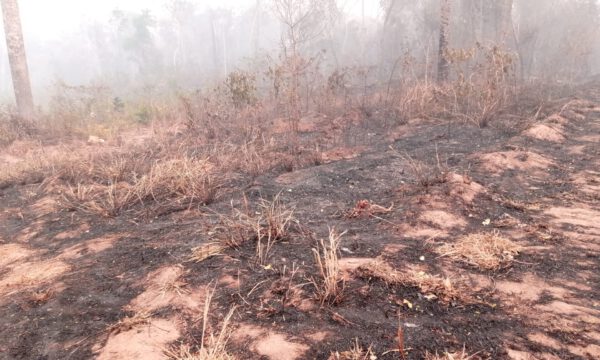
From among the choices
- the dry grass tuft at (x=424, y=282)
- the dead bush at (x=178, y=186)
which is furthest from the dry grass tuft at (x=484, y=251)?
the dead bush at (x=178, y=186)

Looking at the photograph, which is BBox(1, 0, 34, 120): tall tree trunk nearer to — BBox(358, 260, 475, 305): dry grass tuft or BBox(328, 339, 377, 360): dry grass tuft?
BBox(358, 260, 475, 305): dry grass tuft

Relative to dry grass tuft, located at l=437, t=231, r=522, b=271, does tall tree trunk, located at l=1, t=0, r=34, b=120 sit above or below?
above

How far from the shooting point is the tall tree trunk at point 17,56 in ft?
28.1

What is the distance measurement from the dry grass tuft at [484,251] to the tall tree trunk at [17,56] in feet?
29.7

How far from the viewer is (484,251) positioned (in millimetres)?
2605

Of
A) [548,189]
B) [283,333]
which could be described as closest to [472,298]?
[283,333]

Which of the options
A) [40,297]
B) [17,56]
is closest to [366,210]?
[40,297]

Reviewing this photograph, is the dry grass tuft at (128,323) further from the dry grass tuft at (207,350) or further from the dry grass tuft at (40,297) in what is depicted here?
the dry grass tuft at (40,297)

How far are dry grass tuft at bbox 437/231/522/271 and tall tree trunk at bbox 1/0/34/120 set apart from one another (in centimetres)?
907

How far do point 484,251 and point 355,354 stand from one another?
1.28 meters

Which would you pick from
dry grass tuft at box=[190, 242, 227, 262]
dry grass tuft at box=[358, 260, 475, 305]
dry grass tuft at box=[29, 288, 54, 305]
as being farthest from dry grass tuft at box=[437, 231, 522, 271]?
dry grass tuft at box=[29, 288, 54, 305]

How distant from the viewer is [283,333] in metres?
1.99

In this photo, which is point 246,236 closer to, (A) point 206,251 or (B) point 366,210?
(A) point 206,251

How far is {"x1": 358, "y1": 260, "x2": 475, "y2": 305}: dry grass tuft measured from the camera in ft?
7.20
